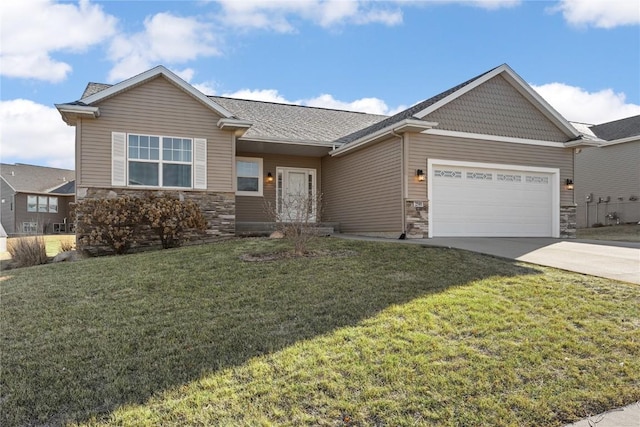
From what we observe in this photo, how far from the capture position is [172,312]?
5297mm

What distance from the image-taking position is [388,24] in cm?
1250

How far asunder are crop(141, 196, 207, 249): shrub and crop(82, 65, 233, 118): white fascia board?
2.92m

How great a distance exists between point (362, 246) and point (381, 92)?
1016 cm

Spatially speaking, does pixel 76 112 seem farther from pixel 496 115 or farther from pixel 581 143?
pixel 581 143

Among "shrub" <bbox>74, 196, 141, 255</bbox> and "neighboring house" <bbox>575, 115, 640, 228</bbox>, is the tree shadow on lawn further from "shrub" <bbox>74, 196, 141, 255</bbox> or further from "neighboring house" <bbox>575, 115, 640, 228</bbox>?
"neighboring house" <bbox>575, 115, 640, 228</bbox>

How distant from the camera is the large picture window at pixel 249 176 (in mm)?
15531

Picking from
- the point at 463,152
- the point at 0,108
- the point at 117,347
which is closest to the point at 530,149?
the point at 463,152

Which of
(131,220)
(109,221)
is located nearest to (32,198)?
(131,220)

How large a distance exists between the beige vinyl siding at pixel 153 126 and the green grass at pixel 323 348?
535 cm

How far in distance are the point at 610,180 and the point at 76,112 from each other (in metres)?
24.0

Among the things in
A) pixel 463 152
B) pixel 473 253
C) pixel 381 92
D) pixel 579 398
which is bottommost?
pixel 579 398

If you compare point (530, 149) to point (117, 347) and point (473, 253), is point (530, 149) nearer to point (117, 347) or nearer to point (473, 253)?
point (473, 253)

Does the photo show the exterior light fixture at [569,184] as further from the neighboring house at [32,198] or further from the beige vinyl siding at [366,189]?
the neighboring house at [32,198]

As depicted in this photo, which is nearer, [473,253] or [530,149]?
[473,253]
